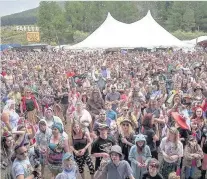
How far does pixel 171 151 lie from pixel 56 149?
1695mm

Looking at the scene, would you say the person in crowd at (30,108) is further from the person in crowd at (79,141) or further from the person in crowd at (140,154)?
the person in crowd at (140,154)

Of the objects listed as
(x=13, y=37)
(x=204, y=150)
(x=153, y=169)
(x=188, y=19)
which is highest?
(x=188, y=19)

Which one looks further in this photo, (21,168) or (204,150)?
(204,150)

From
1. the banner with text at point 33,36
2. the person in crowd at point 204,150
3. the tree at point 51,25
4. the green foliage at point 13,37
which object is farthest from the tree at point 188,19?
the person in crowd at point 204,150

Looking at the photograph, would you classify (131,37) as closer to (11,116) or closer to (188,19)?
(11,116)

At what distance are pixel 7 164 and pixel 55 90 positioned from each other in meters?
5.67

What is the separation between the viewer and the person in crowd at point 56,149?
534 cm

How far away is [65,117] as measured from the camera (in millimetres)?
10039

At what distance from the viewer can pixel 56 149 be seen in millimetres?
5340

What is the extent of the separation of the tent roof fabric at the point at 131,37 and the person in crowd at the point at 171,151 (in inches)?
774

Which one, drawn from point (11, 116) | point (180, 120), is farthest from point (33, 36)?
point (180, 120)

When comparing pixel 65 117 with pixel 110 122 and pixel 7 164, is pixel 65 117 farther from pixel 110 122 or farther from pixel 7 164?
pixel 7 164

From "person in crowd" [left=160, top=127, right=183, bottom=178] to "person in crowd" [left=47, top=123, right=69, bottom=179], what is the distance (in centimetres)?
146

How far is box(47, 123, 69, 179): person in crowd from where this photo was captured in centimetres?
534
